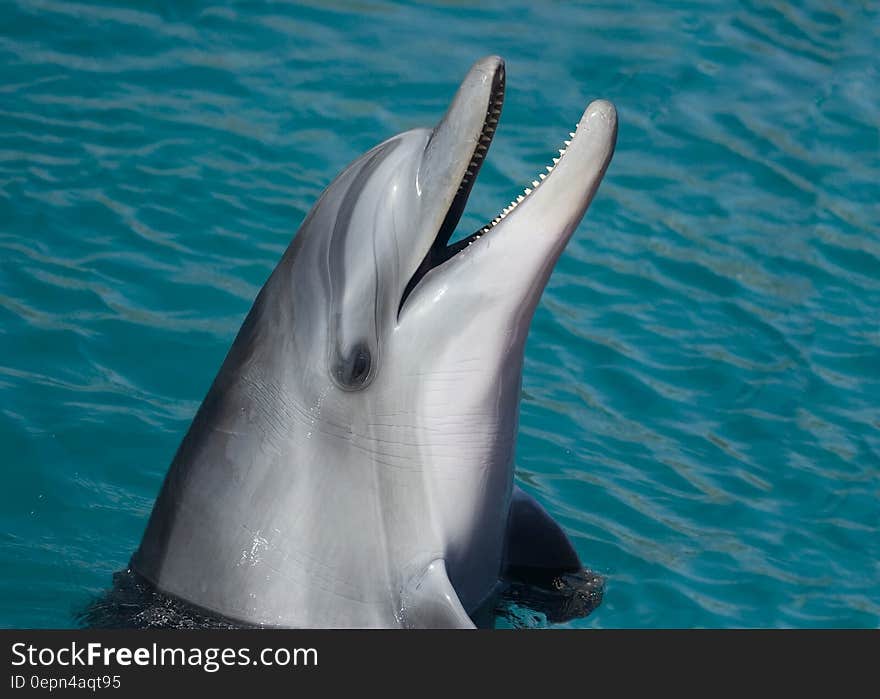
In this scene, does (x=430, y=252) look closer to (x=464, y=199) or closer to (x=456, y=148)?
(x=464, y=199)

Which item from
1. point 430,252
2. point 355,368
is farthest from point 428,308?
point 355,368

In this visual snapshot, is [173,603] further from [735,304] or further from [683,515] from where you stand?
[735,304]

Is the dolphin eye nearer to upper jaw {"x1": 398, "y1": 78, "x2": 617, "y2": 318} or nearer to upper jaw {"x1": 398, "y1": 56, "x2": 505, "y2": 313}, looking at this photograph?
upper jaw {"x1": 398, "y1": 56, "x2": 505, "y2": 313}

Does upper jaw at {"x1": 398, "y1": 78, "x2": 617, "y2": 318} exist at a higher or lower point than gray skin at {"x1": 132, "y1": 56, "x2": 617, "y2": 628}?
higher

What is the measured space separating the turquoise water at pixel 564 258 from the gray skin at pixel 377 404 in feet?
4.71

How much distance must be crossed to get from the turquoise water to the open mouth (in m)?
2.38

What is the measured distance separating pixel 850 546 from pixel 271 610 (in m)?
3.70

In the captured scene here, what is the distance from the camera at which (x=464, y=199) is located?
4.98m

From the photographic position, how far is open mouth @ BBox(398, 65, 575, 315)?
4.73 metres

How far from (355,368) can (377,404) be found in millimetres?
146

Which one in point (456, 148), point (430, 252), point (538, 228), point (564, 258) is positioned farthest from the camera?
point (564, 258)

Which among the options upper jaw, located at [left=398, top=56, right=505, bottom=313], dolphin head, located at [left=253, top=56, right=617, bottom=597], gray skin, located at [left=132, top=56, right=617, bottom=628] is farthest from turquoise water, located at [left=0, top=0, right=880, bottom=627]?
upper jaw, located at [left=398, top=56, right=505, bottom=313]

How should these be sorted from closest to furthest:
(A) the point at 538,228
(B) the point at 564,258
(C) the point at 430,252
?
(A) the point at 538,228, (C) the point at 430,252, (B) the point at 564,258

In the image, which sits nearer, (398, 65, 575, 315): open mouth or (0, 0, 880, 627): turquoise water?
(398, 65, 575, 315): open mouth
